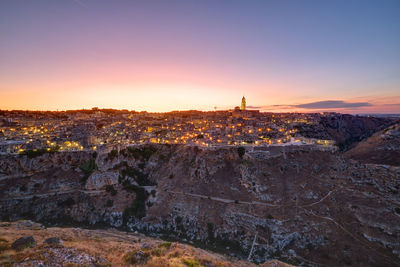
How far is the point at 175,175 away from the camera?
59.0m

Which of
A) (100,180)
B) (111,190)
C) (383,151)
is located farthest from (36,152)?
(383,151)

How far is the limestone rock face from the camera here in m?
55.3

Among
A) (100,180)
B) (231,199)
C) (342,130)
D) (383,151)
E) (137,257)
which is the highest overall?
(342,130)

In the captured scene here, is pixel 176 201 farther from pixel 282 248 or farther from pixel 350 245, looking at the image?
pixel 350 245

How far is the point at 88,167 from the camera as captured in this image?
2383 inches

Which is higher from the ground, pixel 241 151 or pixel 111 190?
pixel 241 151

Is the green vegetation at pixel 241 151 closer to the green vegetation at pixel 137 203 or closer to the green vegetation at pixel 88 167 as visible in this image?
the green vegetation at pixel 137 203

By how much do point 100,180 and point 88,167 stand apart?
Result: 7977 mm

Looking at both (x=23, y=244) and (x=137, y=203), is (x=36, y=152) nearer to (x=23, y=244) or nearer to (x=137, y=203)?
(x=137, y=203)

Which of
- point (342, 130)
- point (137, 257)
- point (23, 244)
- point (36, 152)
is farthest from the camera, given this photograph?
point (342, 130)

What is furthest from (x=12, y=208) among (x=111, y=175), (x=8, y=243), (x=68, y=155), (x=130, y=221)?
(x=8, y=243)

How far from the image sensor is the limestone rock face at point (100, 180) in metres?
55.3

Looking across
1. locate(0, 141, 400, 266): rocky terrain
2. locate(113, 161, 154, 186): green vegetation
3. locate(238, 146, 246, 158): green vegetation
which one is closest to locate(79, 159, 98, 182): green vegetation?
locate(0, 141, 400, 266): rocky terrain

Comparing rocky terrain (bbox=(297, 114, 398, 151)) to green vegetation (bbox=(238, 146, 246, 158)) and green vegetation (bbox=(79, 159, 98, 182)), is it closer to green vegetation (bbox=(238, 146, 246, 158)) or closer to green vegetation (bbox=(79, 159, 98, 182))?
green vegetation (bbox=(238, 146, 246, 158))
